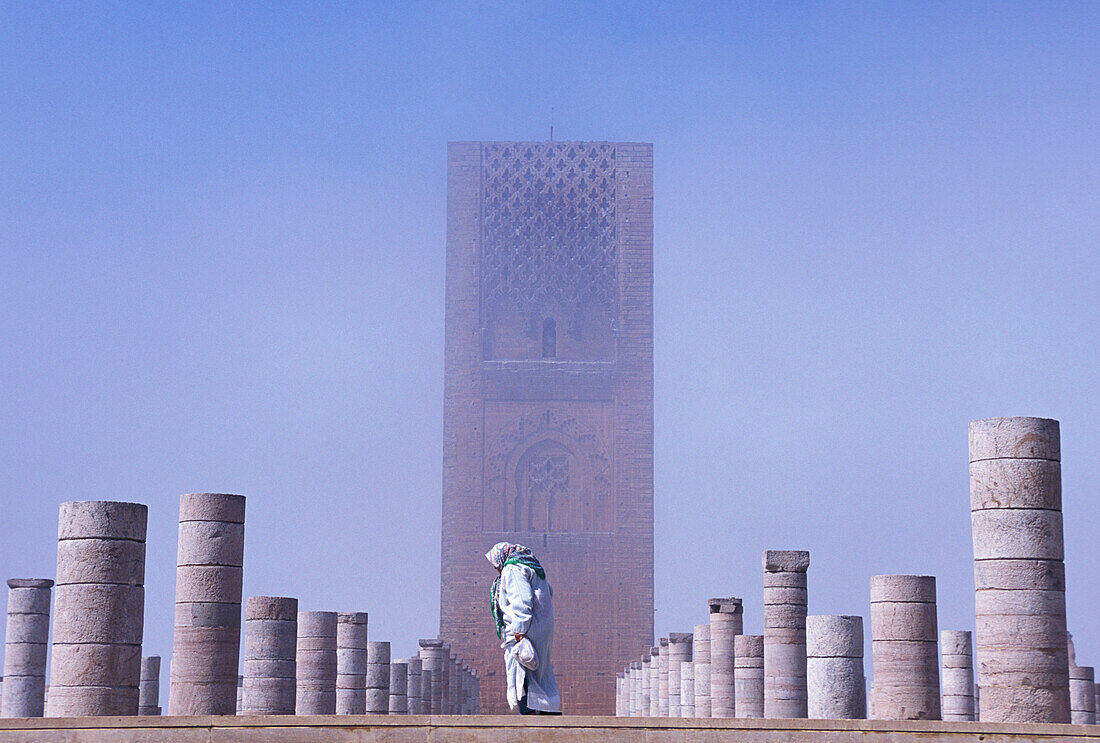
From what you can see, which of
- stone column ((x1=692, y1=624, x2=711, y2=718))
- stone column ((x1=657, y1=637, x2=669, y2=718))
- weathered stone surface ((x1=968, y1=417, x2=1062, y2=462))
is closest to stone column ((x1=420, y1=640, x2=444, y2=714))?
stone column ((x1=657, y1=637, x2=669, y2=718))

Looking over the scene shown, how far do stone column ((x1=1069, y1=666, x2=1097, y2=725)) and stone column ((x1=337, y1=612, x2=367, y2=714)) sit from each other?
8002 millimetres

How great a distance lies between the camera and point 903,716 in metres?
10.4

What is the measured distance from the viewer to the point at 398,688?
717 inches

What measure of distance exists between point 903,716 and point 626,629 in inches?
896

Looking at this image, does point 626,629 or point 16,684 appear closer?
point 16,684

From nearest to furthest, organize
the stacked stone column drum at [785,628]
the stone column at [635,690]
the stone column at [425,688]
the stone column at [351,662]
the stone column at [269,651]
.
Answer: the stone column at [269,651] < the stacked stone column drum at [785,628] < the stone column at [351,662] < the stone column at [425,688] < the stone column at [635,690]

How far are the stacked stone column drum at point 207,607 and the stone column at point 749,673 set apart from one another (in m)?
5.53

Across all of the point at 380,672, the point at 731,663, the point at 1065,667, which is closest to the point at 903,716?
the point at 1065,667

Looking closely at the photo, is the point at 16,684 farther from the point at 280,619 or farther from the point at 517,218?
the point at 517,218

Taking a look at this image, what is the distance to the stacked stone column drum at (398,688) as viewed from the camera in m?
18.2

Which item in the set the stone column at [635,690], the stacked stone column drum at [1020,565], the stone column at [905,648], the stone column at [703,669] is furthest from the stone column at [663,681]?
the stacked stone column drum at [1020,565]

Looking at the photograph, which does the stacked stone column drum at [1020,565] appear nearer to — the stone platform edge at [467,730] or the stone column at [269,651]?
the stone platform edge at [467,730]

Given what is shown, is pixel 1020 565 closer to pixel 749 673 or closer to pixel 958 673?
pixel 749 673

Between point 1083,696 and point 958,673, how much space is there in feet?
7.01
